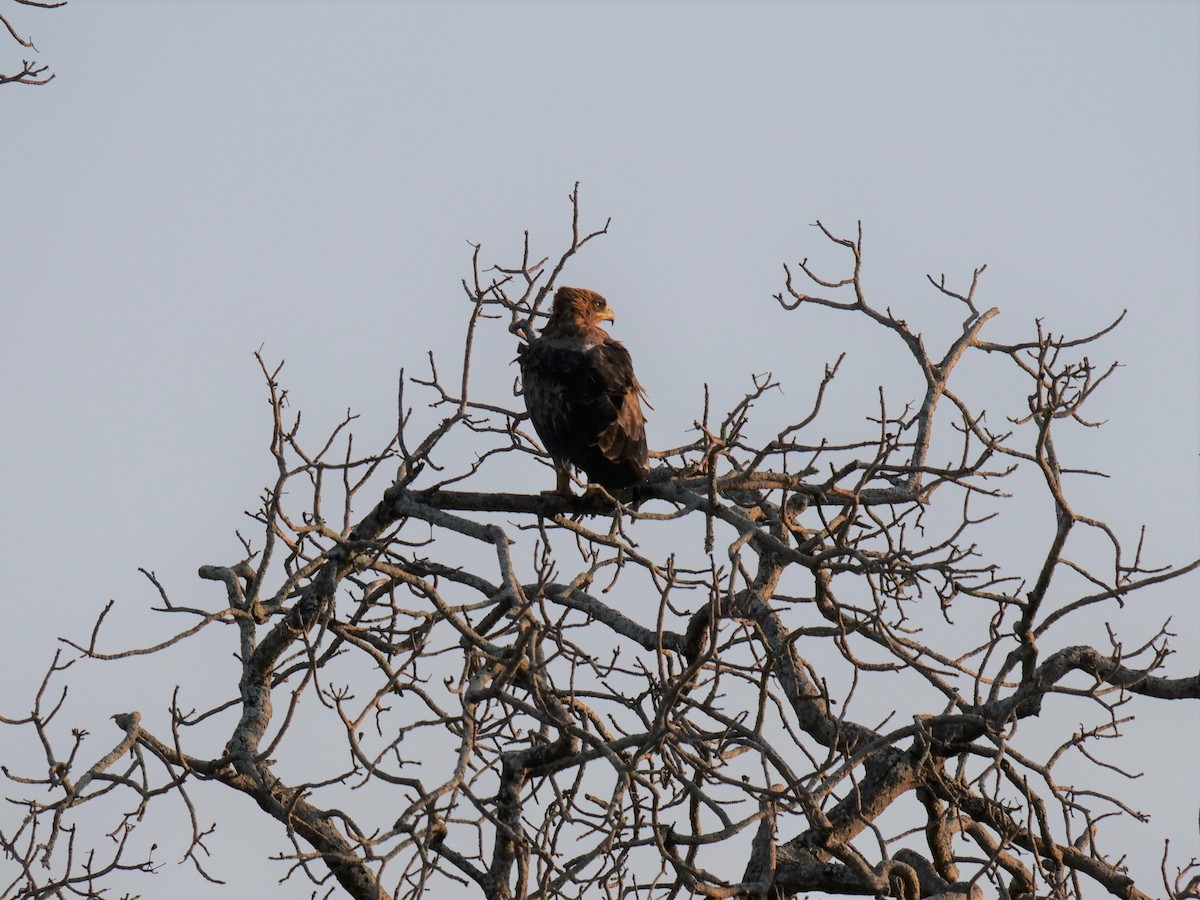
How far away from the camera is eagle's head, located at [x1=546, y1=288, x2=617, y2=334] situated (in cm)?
842

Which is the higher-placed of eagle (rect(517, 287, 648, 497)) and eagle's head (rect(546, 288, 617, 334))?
eagle's head (rect(546, 288, 617, 334))

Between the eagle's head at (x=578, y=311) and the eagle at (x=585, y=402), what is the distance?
1cm

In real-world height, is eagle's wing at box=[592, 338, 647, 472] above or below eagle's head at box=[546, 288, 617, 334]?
below

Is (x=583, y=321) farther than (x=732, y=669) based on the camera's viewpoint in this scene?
Yes

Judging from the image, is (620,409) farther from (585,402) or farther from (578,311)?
(578,311)

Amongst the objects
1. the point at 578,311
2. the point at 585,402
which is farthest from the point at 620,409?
the point at 578,311

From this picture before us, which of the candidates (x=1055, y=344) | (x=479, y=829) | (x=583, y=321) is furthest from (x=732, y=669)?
(x=583, y=321)

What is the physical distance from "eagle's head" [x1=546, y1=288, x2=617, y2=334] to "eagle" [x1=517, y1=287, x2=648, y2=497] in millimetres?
11

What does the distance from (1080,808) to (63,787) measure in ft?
12.5

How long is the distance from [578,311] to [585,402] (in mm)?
1244

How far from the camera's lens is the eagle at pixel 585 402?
709 centimetres

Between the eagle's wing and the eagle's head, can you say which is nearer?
the eagle's wing

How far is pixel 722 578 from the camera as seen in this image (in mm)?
5129

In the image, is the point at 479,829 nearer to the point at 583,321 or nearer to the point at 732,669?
the point at 732,669
